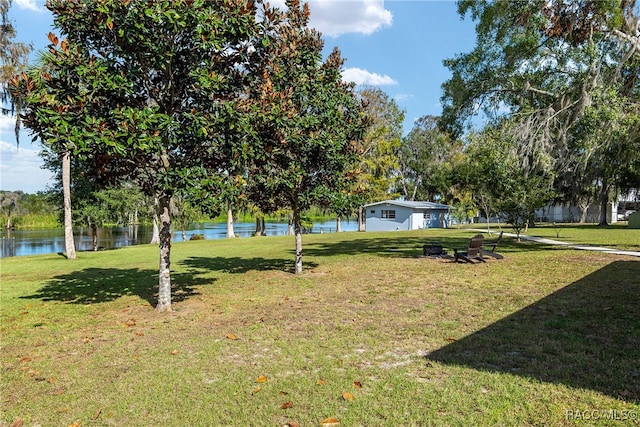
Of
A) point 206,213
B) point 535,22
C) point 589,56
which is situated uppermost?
point 535,22

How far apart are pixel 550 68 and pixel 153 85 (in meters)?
17.0

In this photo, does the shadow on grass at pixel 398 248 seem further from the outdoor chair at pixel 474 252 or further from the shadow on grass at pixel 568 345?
the shadow on grass at pixel 568 345

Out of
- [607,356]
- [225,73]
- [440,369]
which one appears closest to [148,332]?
[440,369]

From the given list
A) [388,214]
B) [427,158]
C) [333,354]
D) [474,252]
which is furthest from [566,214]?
[333,354]

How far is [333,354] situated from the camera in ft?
17.2

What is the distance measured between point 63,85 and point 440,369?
23.9 ft

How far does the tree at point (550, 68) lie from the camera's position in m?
15.9

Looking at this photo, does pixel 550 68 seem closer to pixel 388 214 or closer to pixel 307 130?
pixel 307 130

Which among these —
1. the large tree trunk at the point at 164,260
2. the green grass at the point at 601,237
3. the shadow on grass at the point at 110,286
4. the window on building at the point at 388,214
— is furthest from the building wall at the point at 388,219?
the large tree trunk at the point at 164,260

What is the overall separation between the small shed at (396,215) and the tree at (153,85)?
3856 centimetres

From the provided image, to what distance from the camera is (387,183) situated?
45938 millimetres

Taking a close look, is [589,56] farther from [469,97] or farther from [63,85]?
[63,85]

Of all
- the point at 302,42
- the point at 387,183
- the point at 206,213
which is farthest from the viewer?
the point at 387,183

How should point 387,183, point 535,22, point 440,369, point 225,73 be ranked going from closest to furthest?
1. point 440,369
2. point 225,73
3. point 535,22
4. point 387,183
